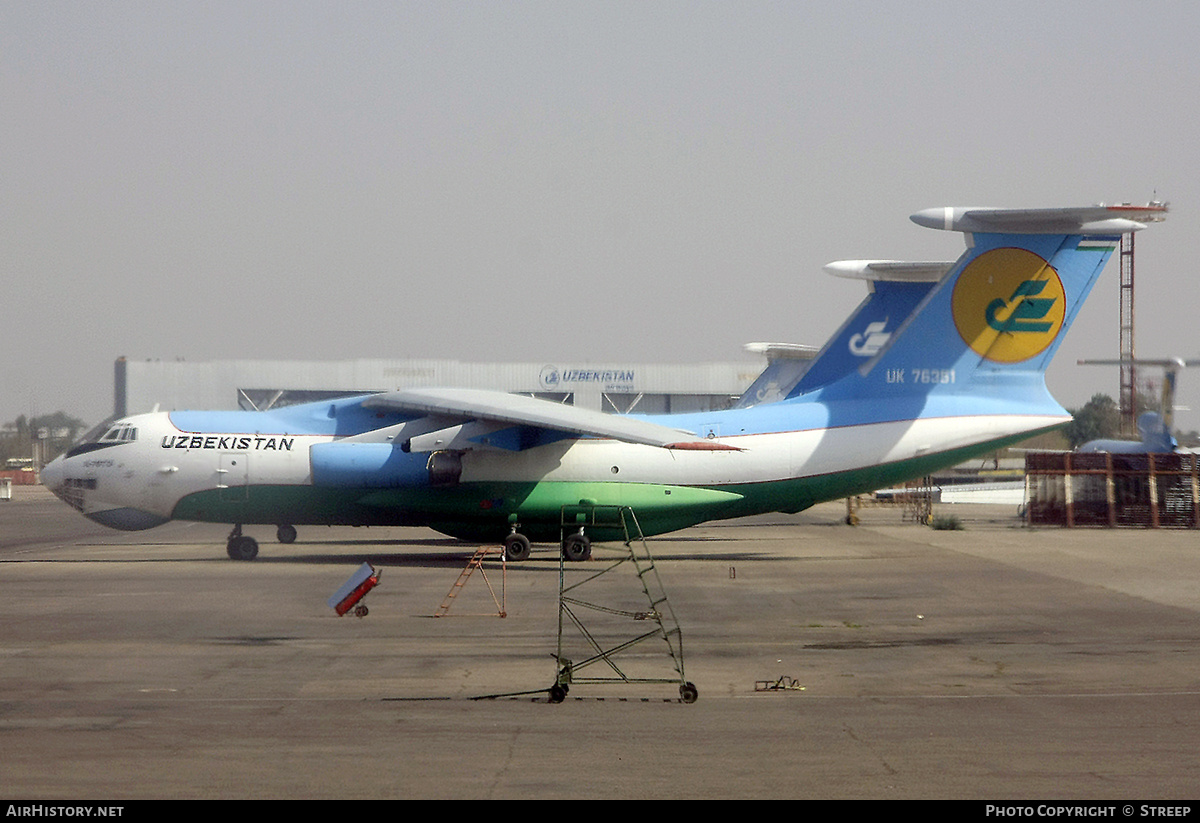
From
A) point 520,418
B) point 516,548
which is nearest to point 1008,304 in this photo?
point 520,418

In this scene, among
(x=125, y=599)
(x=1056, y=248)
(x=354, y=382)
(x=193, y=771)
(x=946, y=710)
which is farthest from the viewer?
(x=354, y=382)

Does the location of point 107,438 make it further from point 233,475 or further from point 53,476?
point 233,475

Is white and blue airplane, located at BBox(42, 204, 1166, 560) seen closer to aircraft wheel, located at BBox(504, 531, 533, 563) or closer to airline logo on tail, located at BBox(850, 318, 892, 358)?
aircraft wheel, located at BBox(504, 531, 533, 563)

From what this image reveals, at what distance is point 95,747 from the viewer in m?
8.67

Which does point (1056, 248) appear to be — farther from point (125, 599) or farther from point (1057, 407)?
point (125, 599)

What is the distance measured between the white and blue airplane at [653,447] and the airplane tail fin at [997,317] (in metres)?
0.03

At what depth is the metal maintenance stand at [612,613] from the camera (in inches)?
430

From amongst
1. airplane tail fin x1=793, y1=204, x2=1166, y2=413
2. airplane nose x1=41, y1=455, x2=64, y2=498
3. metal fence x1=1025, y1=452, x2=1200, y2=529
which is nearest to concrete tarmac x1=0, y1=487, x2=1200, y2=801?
airplane nose x1=41, y1=455, x2=64, y2=498

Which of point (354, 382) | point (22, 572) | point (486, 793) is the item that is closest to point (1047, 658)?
point (486, 793)

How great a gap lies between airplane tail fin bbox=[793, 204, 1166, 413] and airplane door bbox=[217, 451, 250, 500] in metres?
12.4

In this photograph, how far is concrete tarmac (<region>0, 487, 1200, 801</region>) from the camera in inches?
310

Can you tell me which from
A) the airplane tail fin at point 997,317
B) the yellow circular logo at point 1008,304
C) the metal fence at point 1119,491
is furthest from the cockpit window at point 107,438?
the metal fence at point 1119,491

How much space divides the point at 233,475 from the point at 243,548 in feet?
5.25

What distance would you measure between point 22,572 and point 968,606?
17.1 m
